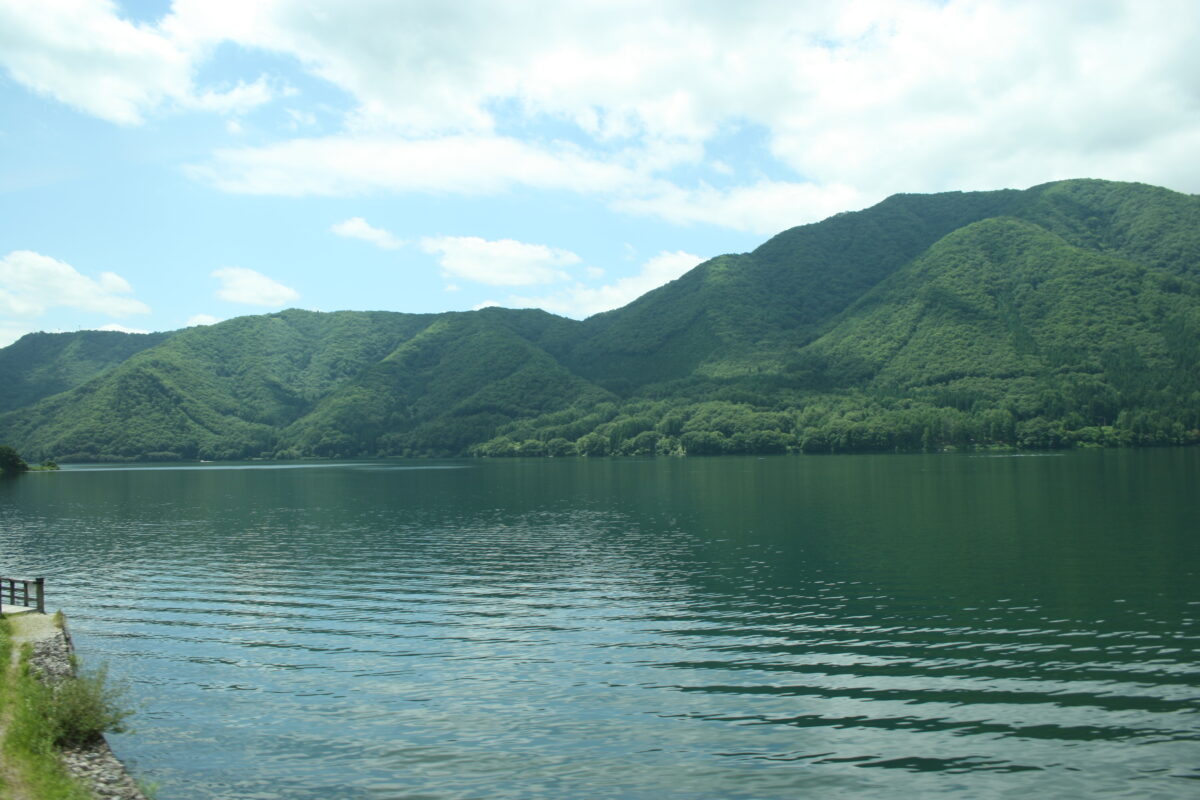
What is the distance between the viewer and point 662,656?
2769 cm

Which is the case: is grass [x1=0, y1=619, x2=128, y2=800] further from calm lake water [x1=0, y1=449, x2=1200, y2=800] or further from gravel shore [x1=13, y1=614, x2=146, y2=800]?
calm lake water [x1=0, y1=449, x2=1200, y2=800]

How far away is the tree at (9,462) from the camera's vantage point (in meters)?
175

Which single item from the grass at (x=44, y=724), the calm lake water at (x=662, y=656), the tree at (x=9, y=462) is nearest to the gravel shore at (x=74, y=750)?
the grass at (x=44, y=724)

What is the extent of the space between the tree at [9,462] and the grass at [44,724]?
7368 inches

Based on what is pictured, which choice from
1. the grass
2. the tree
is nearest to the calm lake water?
the grass

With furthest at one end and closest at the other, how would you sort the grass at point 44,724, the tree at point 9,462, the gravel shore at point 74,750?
Result: the tree at point 9,462
the gravel shore at point 74,750
the grass at point 44,724

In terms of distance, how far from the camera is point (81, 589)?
141 ft

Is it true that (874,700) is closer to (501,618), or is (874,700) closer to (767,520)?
(501,618)

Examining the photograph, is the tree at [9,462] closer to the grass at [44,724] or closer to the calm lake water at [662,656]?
the calm lake water at [662,656]

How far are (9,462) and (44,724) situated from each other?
648ft

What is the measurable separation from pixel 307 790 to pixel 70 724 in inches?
262

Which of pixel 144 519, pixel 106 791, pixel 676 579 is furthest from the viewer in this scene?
pixel 144 519

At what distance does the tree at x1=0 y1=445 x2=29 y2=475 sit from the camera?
6880 inches

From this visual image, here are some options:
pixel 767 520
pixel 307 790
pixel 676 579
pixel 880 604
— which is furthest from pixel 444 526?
pixel 307 790
